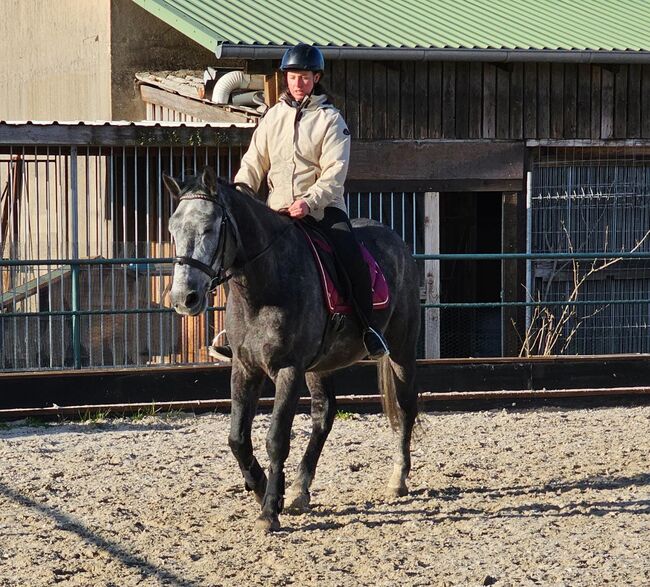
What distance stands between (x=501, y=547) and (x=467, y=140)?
8177 millimetres

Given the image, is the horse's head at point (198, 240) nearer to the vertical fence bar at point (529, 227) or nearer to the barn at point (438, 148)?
the barn at point (438, 148)

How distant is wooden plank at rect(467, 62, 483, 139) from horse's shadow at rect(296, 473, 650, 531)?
22.2 ft

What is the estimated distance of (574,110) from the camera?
1438 cm

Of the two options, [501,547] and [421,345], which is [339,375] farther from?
[501,547]

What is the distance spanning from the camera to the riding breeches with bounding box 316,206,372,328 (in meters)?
7.27

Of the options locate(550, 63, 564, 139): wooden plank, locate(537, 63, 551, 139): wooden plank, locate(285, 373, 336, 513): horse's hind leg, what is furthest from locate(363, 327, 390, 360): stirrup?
locate(550, 63, 564, 139): wooden plank

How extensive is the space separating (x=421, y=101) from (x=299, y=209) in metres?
7.28

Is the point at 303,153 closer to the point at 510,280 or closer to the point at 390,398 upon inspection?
the point at 390,398

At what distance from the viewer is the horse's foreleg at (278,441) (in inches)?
268

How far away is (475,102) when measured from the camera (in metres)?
14.1

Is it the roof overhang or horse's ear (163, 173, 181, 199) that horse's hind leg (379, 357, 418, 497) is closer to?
horse's ear (163, 173, 181, 199)

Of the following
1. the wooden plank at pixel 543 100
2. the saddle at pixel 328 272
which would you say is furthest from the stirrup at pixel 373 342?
the wooden plank at pixel 543 100

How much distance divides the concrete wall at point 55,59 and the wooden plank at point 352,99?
3.85 metres

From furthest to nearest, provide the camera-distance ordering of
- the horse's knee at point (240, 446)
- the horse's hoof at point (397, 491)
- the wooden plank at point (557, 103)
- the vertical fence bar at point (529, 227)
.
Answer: the wooden plank at point (557, 103) → the vertical fence bar at point (529, 227) → the horse's hoof at point (397, 491) → the horse's knee at point (240, 446)
